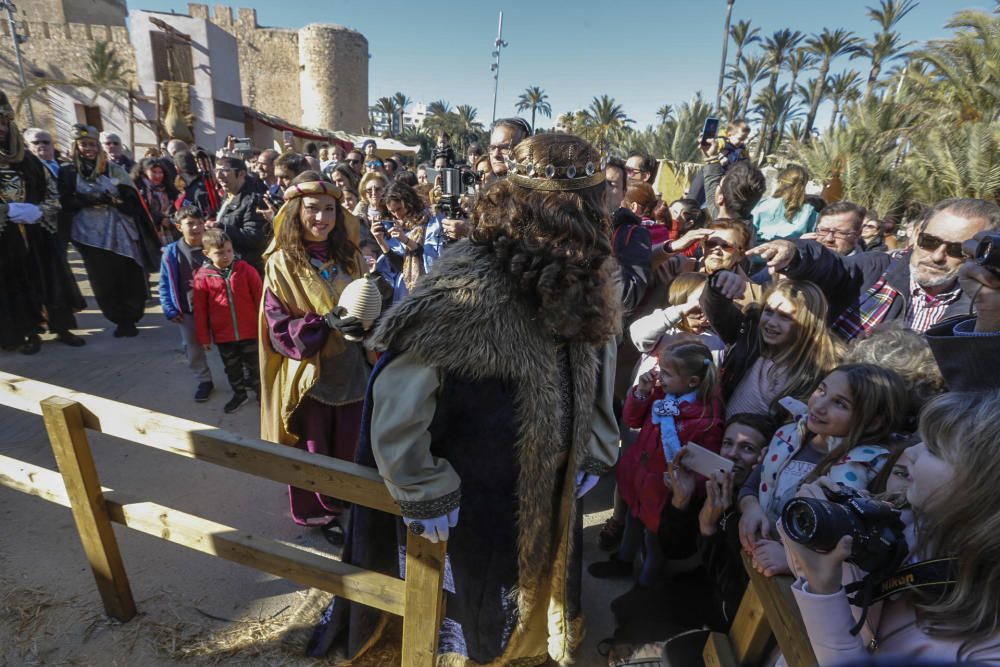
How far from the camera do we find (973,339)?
145 cm

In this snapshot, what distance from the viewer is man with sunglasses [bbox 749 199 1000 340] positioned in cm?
212

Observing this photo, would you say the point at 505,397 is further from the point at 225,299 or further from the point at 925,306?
the point at 225,299

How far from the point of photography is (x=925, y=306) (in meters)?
2.33

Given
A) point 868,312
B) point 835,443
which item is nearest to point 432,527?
point 835,443

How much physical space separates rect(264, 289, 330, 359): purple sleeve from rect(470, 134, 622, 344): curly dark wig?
4.21 feet

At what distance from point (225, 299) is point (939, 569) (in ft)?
14.5

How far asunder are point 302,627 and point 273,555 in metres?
0.66

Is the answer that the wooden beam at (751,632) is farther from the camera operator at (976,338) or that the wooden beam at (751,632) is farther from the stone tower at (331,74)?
the stone tower at (331,74)

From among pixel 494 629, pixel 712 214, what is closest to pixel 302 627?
pixel 494 629

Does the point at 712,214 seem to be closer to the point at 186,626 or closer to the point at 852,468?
the point at 852,468

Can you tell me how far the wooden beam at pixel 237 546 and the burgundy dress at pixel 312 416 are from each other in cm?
74

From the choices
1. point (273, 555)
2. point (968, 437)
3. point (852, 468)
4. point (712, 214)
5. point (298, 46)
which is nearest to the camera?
point (968, 437)

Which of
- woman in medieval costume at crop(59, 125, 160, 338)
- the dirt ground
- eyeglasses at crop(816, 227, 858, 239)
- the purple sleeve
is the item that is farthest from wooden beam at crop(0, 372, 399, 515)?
woman in medieval costume at crop(59, 125, 160, 338)

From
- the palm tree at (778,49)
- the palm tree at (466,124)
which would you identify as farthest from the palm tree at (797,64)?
the palm tree at (466,124)
